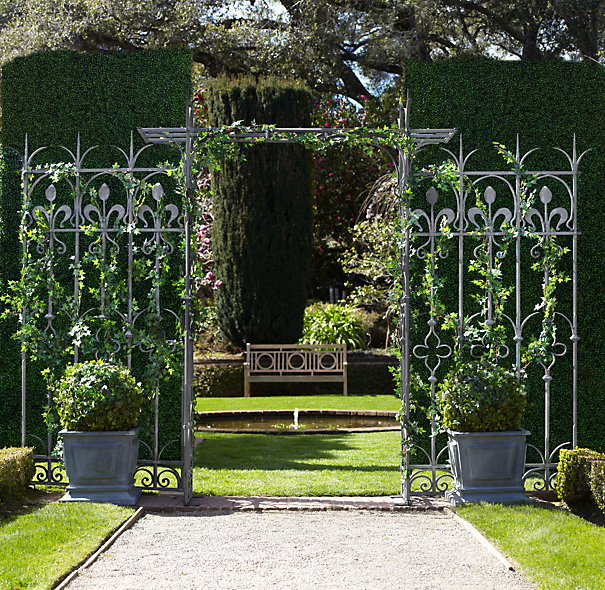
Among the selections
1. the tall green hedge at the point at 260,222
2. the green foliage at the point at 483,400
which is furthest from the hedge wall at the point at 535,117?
the tall green hedge at the point at 260,222

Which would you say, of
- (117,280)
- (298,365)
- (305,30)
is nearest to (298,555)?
(117,280)

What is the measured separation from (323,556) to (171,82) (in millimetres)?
3936

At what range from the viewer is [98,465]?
4.98 meters

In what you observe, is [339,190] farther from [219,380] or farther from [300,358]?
[219,380]

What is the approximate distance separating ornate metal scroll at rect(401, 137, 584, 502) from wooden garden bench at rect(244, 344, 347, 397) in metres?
6.64

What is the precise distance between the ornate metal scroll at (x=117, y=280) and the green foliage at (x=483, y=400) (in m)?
1.78

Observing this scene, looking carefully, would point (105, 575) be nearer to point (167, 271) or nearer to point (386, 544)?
point (386, 544)

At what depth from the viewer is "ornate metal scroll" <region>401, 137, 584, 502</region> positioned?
5289 millimetres

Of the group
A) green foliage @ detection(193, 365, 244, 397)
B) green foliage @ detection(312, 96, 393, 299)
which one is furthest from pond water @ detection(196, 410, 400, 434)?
green foliage @ detection(312, 96, 393, 299)

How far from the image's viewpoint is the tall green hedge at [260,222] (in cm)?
1360

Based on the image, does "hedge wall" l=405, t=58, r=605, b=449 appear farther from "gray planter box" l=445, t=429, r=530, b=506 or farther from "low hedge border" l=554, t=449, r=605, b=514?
"gray planter box" l=445, t=429, r=530, b=506

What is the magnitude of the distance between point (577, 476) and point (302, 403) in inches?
263

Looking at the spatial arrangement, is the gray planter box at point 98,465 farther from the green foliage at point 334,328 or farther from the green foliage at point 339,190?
the green foliage at point 339,190

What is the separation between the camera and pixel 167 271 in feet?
19.2
